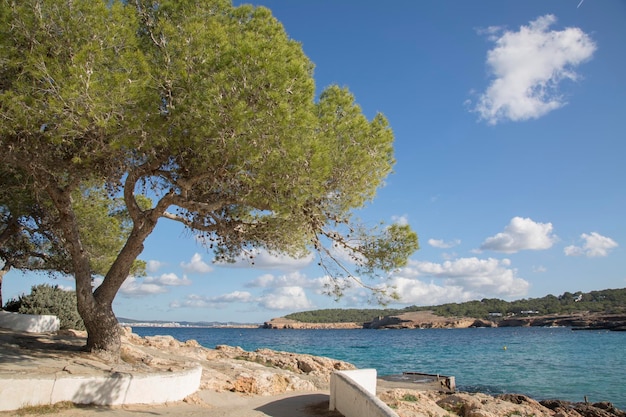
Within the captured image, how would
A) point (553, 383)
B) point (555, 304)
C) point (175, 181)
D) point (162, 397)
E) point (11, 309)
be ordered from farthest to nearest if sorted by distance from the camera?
1. point (555, 304)
2. point (553, 383)
3. point (11, 309)
4. point (175, 181)
5. point (162, 397)

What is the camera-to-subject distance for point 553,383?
92.8 ft

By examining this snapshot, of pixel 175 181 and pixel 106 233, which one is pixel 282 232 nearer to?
pixel 175 181

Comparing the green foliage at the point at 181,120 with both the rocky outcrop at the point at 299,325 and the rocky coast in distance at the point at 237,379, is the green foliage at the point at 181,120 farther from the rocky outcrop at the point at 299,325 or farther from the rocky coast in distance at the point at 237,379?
the rocky outcrop at the point at 299,325

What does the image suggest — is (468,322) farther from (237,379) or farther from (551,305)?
(237,379)

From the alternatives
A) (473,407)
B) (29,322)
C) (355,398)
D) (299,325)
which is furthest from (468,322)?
(355,398)

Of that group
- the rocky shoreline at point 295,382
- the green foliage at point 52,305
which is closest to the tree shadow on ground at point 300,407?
the rocky shoreline at point 295,382

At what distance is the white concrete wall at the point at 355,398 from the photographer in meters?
7.34

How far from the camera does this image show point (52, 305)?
18453mm

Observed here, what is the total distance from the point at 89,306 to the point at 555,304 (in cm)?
13122

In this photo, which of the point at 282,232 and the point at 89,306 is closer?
the point at 89,306

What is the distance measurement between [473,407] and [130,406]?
32.7 ft

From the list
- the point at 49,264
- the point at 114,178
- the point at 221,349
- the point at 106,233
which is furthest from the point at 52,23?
the point at 221,349

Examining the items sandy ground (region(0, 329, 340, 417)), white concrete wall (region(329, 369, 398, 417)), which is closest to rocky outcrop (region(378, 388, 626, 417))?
white concrete wall (region(329, 369, 398, 417))

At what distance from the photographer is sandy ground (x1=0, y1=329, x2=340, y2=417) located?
8.40m
